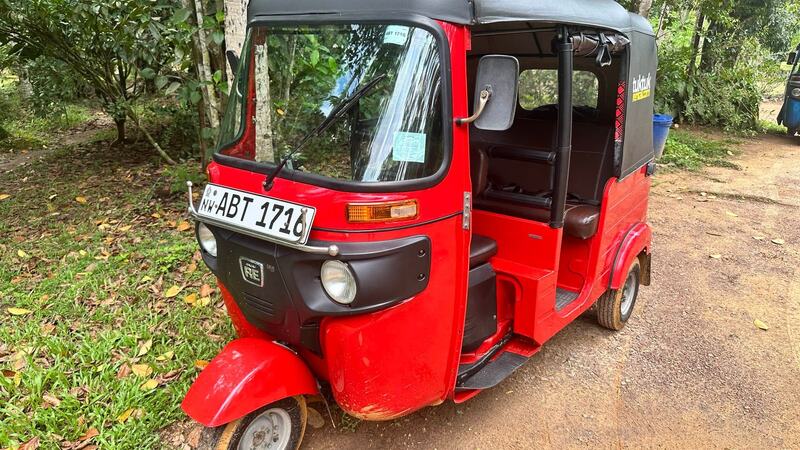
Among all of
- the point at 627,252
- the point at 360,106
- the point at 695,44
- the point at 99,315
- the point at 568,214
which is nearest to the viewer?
the point at 360,106

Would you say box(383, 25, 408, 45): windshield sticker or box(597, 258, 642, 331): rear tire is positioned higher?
box(383, 25, 408, 45): windshield sticker

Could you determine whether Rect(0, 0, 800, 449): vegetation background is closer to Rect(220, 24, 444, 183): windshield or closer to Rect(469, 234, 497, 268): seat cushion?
Rect(220, 24, 444, 183): windshield

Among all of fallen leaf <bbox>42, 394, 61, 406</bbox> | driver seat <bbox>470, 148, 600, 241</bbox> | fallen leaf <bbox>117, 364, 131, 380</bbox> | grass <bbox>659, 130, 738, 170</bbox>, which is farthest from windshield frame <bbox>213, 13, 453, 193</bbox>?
grass <bbox>659, 130, 738, 170</bbox>

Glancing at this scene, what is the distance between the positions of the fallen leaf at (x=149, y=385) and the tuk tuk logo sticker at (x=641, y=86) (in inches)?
132

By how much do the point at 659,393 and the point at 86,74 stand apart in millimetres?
6501

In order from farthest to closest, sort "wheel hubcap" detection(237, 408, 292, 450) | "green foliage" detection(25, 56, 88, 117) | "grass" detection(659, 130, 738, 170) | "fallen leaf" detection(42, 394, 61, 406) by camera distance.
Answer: "grass" detection(659, 130, 738, 170) < "green foliage" detection(25, 56, 88, 117) < "fallen leaf" detection(42, 394, 61, 406) < "wheel hubcap" detection(237, 408, 292, 450)

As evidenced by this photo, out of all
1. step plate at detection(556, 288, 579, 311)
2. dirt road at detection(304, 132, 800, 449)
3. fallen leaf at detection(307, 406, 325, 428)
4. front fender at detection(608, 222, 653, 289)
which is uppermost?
front fender at detection(608, 222, 653, 289)

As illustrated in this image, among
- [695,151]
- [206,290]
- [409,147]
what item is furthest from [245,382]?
[695,151]

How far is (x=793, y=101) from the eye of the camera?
10852 millimetres

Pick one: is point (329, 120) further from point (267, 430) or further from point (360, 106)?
point (267, 430)

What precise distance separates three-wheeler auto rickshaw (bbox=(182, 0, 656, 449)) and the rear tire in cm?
113

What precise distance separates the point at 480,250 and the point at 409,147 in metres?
0.88

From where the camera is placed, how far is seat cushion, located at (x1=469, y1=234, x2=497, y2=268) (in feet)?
9.14

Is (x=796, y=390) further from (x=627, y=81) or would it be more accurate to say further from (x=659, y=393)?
(x=627, y=81)
